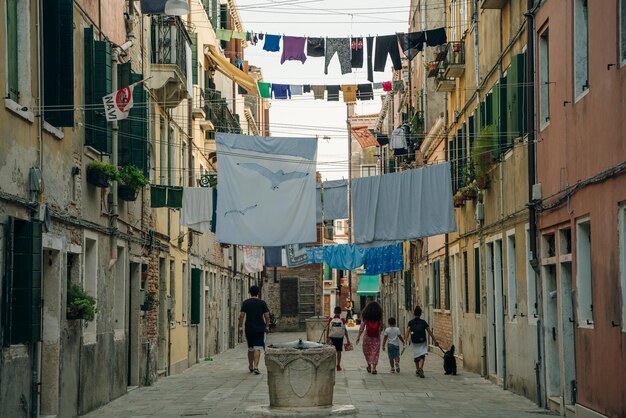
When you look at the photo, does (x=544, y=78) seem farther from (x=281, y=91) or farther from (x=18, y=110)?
(x=281, y=91)

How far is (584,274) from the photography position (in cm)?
1527

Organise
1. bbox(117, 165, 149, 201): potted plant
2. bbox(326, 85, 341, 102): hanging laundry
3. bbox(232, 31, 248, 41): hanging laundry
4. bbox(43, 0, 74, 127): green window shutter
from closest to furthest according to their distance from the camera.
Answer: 1. bbox(43, 0, 74, 127): green window shutter
2. bbox(117, 165, 149, 201): potted plant
3. bbox(232, 31, 248, 41): hanging laundry
4. bbox(326, 85, 341, 102): hanging laundry

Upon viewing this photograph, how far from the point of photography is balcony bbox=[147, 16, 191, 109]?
24500 mm

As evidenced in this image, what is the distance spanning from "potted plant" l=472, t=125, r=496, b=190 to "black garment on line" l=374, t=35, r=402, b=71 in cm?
268

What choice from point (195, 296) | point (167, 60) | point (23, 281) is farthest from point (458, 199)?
point (23, 281)

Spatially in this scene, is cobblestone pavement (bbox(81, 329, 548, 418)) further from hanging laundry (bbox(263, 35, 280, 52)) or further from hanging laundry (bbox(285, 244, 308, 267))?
hanging laundry (bbox(285, 244, 308, 267))

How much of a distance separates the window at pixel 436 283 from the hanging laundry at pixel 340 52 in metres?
12.5

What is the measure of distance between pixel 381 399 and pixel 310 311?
4983 cm

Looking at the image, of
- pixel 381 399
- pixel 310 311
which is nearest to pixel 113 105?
pixel 381 399

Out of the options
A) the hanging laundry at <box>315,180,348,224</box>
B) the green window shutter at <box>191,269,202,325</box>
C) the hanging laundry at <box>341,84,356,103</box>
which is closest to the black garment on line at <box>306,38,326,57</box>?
the hanging laundry at <box>315,180,348,224</box>

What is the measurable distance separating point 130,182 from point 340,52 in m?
6.91

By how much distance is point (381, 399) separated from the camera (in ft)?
62.2

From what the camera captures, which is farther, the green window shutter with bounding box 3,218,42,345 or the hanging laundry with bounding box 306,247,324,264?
the hanging laundry with bounding box 306,247,324,264

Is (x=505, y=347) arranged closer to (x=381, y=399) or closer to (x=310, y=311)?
(x=381, y=399)
